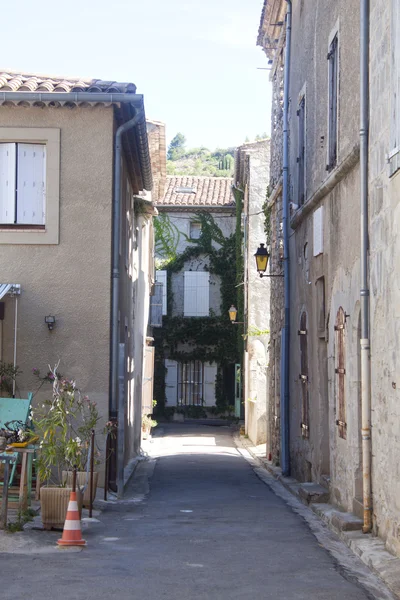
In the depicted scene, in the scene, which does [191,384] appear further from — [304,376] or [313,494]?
[313,494]

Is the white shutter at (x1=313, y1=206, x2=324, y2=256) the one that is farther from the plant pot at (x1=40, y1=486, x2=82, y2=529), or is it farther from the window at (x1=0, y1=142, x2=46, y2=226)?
the plant pot at (x1=40, y1=486, x2=82, y2=529)

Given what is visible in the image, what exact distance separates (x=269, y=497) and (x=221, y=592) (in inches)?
291

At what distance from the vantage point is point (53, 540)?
29.0 ft

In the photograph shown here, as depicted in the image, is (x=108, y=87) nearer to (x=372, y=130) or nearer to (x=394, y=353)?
(x=372, y=130)

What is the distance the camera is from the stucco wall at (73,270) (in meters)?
13.2

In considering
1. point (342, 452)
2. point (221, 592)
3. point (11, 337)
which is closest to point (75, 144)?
point (11, 337)

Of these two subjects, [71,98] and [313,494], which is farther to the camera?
[71,98]

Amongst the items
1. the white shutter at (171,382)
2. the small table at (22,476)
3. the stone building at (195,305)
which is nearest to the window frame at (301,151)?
the small table at (22,476)

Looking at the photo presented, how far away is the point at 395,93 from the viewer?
8.55 meters

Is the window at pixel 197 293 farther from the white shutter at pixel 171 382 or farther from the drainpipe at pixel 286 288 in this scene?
the drainpipe at pixel 286 288

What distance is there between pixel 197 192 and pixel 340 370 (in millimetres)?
30126

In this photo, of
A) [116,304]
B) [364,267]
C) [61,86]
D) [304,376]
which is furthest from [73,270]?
[364,267]

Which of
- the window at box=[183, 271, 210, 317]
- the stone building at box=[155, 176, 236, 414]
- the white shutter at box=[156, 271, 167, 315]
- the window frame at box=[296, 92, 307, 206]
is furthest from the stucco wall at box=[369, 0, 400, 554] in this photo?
the window at box=[183, 271, 210, 317]

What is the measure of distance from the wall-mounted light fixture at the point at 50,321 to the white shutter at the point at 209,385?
26.3 metres
